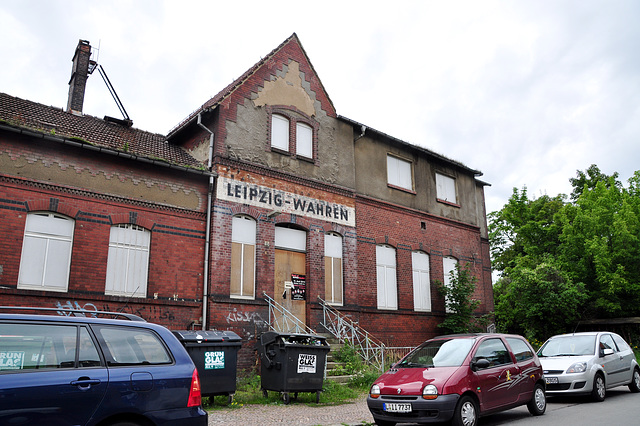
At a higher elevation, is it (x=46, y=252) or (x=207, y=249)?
(x=207, y=249)

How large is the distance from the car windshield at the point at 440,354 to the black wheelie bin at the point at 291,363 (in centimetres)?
220

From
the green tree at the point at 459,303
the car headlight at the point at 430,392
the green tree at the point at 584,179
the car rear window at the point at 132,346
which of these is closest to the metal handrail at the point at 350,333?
the green tree at the point at 459,303

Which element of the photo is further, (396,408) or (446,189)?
(446,189)

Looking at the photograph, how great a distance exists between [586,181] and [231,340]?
38351 millimetres

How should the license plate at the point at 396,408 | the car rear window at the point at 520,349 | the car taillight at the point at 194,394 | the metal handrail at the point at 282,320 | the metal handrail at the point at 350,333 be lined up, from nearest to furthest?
1. the car taillight at the point at 194,394
2. the license plate at the point at 396,408
3. the car rear window at the point at 520,349
4. the metal handrail at the point at 282,320
5. the metal handrail at the point at 350,333

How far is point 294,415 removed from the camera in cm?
962

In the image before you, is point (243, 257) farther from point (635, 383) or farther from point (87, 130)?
point (635, 383)

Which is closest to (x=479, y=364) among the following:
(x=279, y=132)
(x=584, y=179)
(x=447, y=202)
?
(x=279, y=132)

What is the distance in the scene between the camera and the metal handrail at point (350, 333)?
1552 centimetres

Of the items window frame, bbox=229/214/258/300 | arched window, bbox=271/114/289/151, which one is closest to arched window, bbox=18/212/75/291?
window frame, bbox=229/214/258/300

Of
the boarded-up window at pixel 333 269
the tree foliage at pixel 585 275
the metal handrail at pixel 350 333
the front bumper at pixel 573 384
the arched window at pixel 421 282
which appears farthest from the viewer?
the tree foliage at pixel 585 275

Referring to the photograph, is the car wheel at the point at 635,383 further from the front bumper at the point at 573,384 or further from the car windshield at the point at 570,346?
the front bumper at the point at 573,384

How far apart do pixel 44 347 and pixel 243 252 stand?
10.3 metres

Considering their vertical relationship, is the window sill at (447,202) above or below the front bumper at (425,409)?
above
